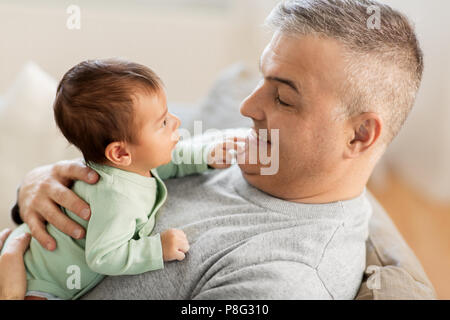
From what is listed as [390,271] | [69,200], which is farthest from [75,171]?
[390,271]

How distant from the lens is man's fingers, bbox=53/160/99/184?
3.20ft

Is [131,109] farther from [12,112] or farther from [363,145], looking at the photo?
[12,112]

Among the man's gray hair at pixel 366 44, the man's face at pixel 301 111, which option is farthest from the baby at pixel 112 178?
the man's gray hair at pixel 366 44

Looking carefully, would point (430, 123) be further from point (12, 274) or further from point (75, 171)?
point (12, 274)

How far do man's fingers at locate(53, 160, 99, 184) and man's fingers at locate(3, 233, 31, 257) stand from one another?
164 mm

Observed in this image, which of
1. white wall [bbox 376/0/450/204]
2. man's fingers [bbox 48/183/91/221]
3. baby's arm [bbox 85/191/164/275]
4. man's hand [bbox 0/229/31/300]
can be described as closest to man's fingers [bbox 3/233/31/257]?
man's hand [bbox 0/229/31/300]

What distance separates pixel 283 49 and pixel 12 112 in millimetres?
1056

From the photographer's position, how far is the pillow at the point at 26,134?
157 centimetres

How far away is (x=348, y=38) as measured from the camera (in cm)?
92

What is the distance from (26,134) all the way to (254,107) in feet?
3.15

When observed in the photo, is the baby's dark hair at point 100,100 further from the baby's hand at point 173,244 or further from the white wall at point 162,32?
the white wall at point 162,32

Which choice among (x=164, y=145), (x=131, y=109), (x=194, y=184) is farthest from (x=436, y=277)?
(x=131, y=109)

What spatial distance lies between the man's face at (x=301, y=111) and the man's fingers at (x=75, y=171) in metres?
0.36

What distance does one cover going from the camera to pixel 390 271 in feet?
3.49
